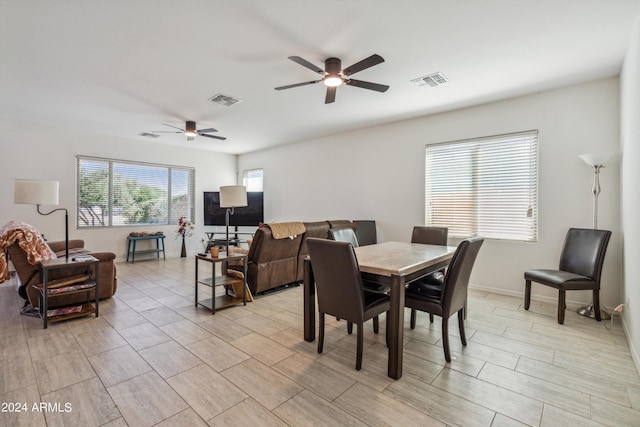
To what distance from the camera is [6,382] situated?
1.95m

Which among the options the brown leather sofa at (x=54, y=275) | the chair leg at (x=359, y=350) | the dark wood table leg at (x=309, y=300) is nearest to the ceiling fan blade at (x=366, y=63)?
the dark wood table leg at (x=309, y=300)

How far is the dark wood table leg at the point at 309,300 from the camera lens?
252 cm

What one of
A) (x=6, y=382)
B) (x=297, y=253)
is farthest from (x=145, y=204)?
(x=6, y=382)

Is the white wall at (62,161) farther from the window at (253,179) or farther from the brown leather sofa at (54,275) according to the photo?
the brown leather sofa at (54,275)

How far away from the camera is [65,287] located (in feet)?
9.97

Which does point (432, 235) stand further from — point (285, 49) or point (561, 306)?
point (285, 49)

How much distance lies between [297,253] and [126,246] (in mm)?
4351

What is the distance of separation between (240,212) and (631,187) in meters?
6.42

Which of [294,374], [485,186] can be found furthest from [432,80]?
[294,374]

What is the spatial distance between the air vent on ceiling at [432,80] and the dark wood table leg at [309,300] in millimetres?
2464

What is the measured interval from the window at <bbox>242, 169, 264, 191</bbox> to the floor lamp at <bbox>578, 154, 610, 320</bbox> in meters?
6.24

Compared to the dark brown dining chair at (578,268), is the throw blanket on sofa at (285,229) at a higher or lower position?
higher

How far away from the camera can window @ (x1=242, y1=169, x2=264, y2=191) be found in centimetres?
763

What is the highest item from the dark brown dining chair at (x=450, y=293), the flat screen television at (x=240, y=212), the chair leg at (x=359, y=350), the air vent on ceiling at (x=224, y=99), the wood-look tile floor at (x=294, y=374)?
the air vent on ceiling at (x=224, y=99)
